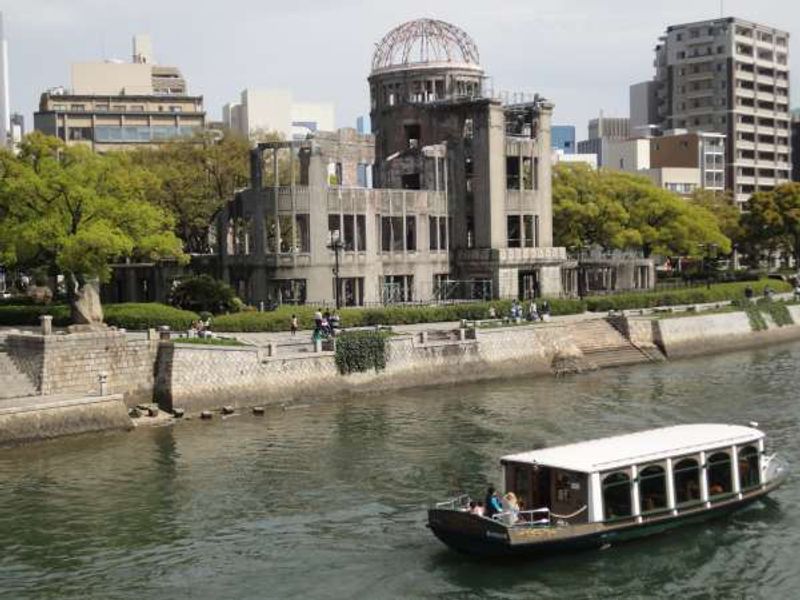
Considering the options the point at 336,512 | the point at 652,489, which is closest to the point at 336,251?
the point at 336,512

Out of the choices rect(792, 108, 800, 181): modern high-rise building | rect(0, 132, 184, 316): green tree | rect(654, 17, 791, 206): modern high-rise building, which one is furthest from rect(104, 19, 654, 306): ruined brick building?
rect(792, 108, 800, 181): modern high-rise building

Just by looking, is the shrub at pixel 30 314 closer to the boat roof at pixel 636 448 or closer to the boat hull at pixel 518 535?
the boat roof at pixel 636 448

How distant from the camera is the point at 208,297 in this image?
68.3m

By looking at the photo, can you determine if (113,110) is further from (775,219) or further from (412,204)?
(775,219)

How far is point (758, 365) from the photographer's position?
2589 inches

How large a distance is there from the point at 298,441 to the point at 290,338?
1533 centimetres

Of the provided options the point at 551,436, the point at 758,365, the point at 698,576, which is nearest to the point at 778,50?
the point at 758,365

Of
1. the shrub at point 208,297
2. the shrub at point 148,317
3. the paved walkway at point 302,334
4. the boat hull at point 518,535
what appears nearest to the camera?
the boat hull at point 518,535

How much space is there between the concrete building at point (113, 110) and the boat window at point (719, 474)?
367 ft

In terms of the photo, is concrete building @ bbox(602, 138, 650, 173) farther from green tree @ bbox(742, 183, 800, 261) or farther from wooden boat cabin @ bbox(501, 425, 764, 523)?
wooden boat cabin @ bbox(501, 425, 764, 523)

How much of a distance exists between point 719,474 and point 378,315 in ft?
113

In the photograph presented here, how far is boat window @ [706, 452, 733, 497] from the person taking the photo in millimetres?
32750

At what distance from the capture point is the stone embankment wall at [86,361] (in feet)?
163

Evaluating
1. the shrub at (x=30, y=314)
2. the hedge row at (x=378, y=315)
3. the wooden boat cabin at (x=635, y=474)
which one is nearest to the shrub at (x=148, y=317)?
the hedge row at (x=378, y=315)
